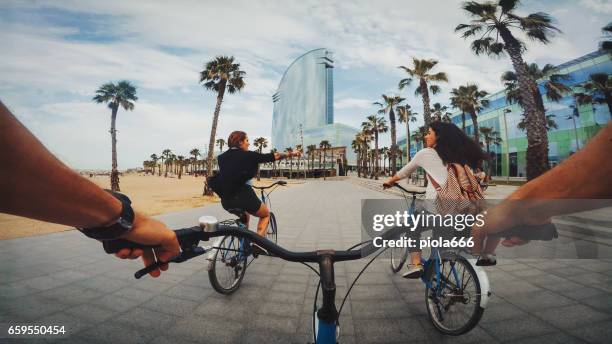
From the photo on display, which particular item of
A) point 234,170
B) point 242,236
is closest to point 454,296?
point 242,236

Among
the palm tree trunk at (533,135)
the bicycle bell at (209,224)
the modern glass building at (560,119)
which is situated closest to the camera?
the bicycle bell at (209,224)

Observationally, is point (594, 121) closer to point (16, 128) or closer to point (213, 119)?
point (213, 119)

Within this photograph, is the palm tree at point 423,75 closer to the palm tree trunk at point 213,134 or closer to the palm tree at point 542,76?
the palm tree at point 542,76

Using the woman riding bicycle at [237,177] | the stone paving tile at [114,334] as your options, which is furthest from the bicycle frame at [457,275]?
the stone paving tile at [114,334]

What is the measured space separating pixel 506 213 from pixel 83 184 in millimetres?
1206

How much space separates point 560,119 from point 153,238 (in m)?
54.7

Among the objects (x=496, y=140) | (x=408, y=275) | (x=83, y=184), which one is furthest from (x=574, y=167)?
(x=496, y=140)

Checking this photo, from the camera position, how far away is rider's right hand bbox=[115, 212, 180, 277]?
834 millimetres

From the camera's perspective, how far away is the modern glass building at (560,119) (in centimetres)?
3328

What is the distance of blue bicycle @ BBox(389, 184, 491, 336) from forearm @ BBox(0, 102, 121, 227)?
2764 mm

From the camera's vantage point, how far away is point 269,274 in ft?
14.3

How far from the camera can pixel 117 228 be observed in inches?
30.0

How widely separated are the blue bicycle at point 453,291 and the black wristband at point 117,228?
2.66m

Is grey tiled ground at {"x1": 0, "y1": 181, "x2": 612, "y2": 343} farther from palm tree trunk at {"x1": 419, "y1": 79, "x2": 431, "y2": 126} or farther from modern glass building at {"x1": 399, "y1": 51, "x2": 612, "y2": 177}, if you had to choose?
modern glass building at {"x1": 399, "y1": 51, "x2": 612, "y2": 177}
